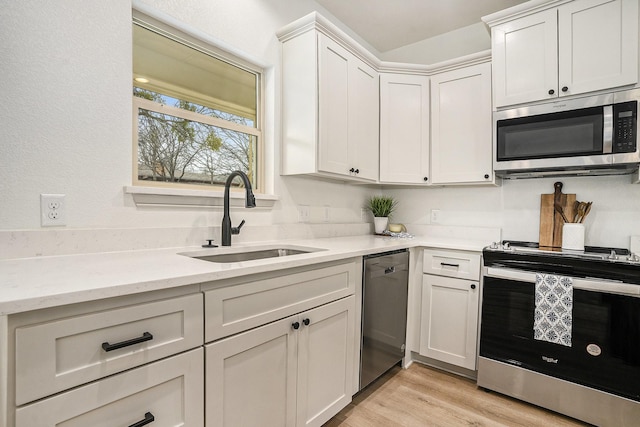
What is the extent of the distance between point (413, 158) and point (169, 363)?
2366mm

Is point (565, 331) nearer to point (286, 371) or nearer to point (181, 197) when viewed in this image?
point (286, 371)

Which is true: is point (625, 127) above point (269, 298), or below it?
above

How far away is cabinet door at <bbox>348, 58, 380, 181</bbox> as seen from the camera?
2393 millimetres

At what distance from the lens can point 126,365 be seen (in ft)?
2.89

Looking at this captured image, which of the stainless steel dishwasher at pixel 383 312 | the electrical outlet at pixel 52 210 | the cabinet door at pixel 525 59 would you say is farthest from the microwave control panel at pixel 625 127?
the electrical outlet at pixel 52 210

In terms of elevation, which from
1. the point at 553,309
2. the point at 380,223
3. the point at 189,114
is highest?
the point at 189,114

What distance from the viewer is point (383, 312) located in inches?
81.8

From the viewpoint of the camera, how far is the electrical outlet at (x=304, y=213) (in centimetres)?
237

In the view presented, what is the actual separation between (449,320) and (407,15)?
246 centimetres

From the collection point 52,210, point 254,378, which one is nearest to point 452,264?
point 254,378

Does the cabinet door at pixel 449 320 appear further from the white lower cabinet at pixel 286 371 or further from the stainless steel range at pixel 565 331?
the white lower cabinet at pixel 286 371

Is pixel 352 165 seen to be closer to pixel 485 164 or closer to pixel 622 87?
pixel 485 164

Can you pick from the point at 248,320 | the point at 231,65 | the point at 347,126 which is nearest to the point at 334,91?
the point at 347,126

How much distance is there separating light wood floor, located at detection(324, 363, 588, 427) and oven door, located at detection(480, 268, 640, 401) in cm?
25
